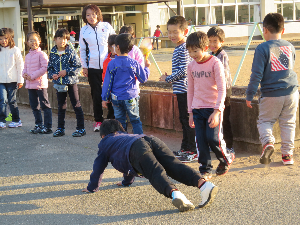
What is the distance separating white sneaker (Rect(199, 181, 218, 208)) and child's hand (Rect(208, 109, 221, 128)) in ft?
2.73

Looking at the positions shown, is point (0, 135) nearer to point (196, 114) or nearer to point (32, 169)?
point (32, 169)

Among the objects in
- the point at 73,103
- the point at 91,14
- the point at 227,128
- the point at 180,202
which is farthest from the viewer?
the point at 73,103

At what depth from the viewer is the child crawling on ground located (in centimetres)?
347

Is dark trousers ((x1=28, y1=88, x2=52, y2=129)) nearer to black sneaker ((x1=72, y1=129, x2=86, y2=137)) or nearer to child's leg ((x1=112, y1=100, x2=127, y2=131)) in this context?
black sneaker ((x1=72, y1=129, x2=86, y2=137))

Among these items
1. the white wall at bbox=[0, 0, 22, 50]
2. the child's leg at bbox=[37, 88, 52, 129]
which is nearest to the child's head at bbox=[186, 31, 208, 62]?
the child's leg at bbox=[37, 88, 52, 129]

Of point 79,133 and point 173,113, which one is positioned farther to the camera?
point 79,133

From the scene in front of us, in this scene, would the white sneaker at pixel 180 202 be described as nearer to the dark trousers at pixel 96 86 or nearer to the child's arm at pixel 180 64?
the child's arm at pixel 180 64

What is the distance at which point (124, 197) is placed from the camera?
4.00 m

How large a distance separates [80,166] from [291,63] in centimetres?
261

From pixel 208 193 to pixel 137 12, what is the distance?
27.3 meters

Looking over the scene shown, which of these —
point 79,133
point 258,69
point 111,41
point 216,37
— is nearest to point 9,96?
point 79,133

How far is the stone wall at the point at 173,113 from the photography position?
5203 millimetres

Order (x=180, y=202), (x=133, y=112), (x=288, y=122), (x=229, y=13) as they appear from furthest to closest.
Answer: (x=229, y=13), (x=133, y=112), (x=288, y=122), (x=180, y=202)

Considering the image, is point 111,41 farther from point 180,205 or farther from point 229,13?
point 229,13
